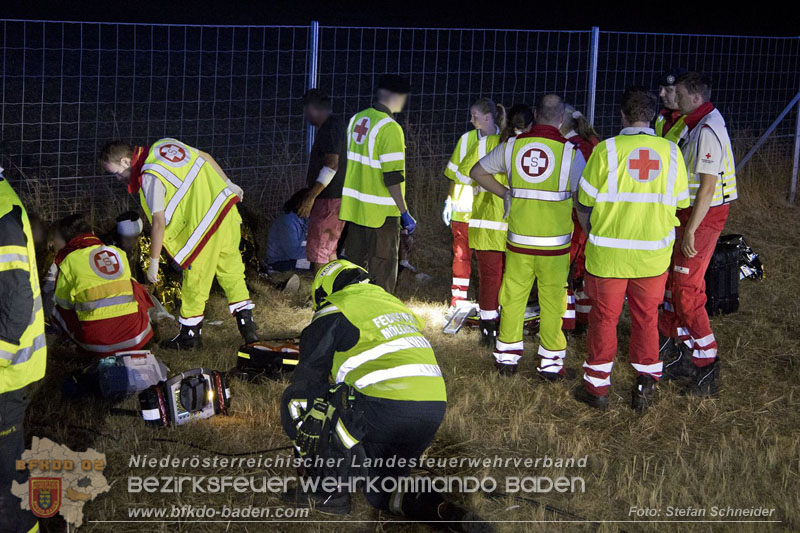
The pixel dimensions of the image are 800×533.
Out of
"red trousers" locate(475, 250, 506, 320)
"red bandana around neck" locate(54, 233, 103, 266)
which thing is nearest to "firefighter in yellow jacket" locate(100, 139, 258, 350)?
"red bandana around neck" locate(54, 233, 103, 266)

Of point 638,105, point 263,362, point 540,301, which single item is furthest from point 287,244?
point 638,105

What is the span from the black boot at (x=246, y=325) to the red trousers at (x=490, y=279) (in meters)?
1.82

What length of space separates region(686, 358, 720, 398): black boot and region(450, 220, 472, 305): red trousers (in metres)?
2.14

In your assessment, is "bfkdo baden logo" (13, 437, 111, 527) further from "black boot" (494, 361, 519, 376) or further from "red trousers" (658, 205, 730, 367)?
"red trousers" (658, 205, 730, 367)

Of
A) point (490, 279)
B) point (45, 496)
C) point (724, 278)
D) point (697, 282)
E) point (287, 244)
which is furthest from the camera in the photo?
point (287, 244)

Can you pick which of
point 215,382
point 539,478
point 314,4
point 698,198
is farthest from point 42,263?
point 314,4

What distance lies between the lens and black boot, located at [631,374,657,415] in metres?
5.74

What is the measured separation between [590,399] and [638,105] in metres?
1.94

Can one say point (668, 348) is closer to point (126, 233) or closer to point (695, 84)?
point (695, 84)

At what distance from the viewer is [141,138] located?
12.6m

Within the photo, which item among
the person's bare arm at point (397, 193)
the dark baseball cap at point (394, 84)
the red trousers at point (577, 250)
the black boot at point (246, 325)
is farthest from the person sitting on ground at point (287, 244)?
the red trousers at point (577, 250)

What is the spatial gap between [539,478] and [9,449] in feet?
8.87

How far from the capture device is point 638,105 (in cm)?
537

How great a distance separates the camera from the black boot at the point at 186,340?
263 inches
